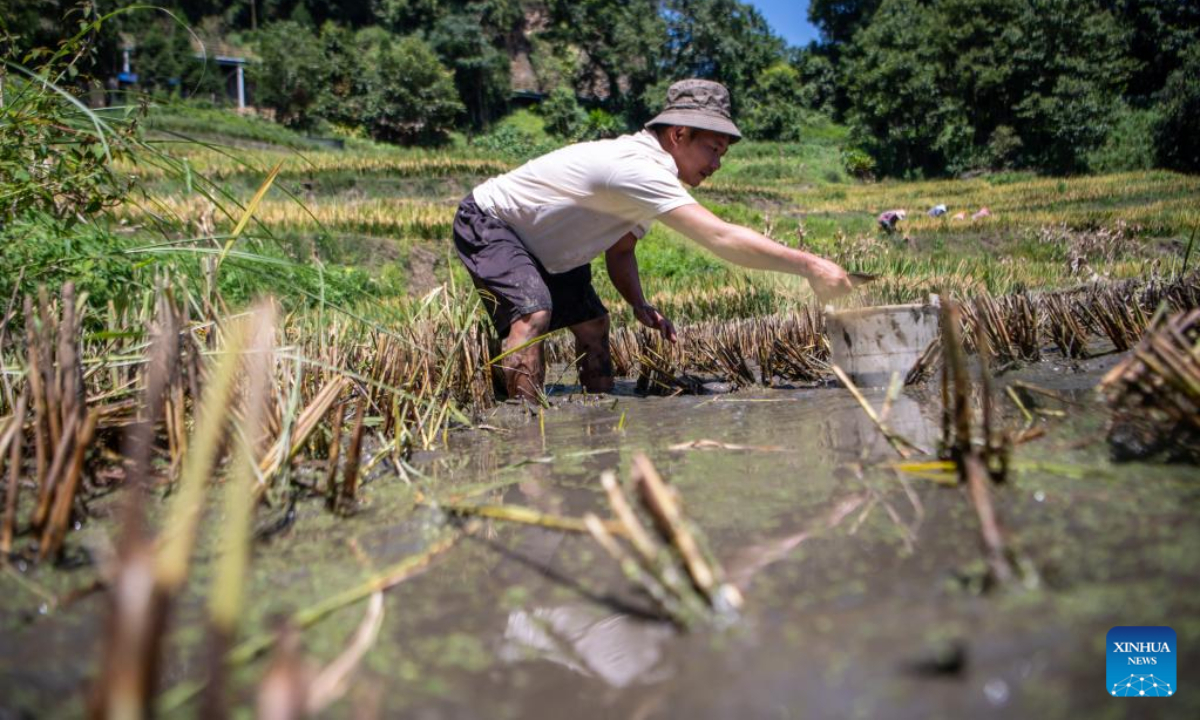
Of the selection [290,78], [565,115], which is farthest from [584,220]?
[565,115]

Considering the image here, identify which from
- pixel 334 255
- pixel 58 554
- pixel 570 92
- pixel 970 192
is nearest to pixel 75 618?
pixel 58 554

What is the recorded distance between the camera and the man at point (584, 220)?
10.3 feet

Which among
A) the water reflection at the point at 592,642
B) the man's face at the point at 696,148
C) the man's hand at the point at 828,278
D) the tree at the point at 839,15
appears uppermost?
the tree at the point at 839,15

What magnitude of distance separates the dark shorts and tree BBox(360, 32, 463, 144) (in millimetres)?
41650

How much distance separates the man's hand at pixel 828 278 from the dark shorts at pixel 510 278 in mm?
1160

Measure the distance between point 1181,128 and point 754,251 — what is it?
31058 millimetres

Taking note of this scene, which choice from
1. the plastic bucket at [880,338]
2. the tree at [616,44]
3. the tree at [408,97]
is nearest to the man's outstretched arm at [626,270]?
the plastic bucket at [880,338]

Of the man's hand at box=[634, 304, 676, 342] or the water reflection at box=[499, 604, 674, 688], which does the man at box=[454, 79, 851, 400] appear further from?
the water reflection at box=[499, 604, 674, 688]

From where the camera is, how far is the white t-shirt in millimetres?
3211

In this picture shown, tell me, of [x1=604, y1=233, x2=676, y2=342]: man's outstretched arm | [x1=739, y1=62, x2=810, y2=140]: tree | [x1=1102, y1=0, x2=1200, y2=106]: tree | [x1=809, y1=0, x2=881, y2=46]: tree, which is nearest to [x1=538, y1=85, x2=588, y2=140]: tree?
[x1=739, y1=62, x2=810, y2=140]: tree

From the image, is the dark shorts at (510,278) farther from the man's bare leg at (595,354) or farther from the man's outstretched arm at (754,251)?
the man's outstretched arm at (754,251)

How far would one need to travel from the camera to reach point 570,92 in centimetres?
4794

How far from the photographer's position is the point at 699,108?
351cm

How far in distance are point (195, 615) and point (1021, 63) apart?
43038mm
